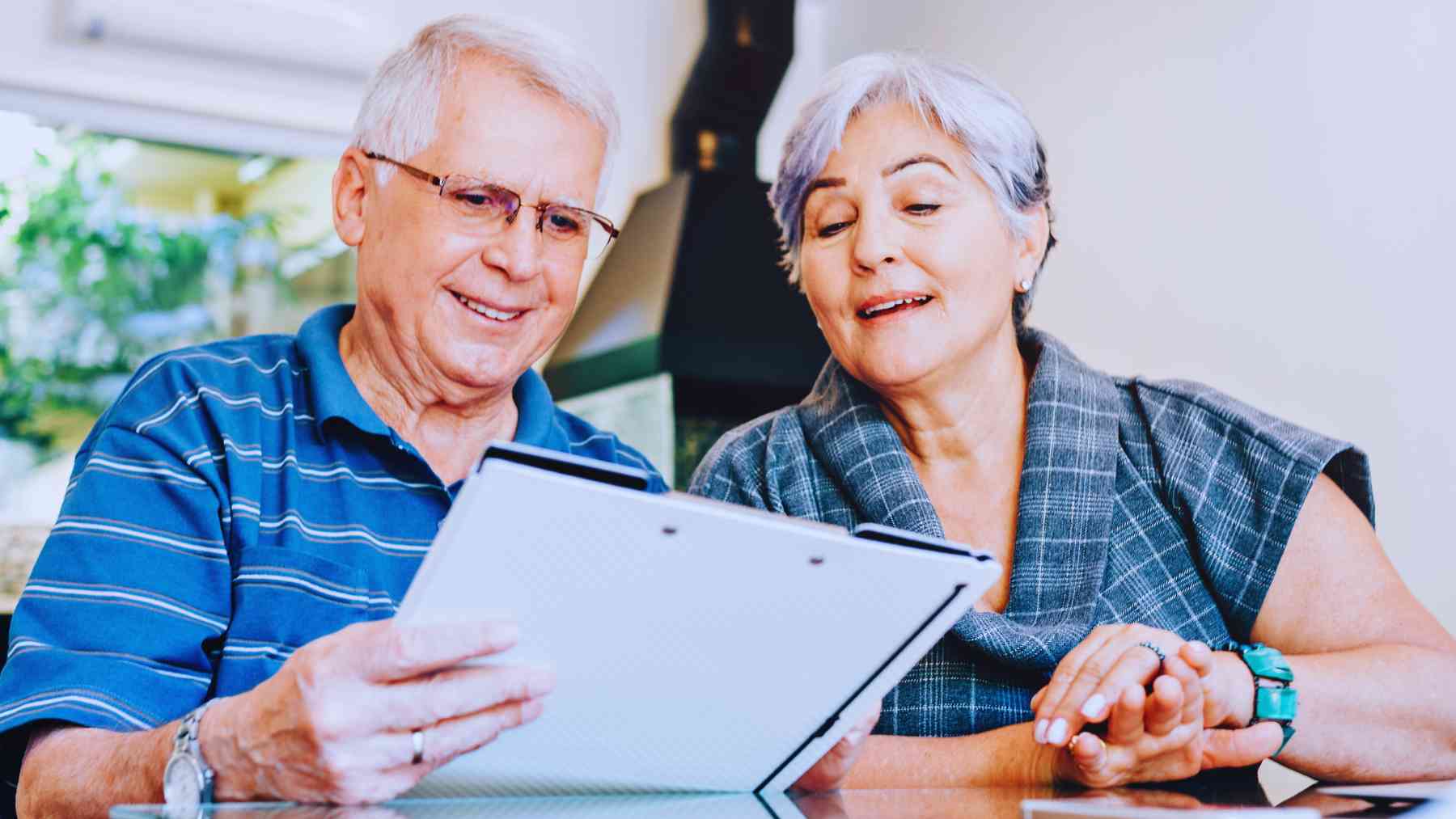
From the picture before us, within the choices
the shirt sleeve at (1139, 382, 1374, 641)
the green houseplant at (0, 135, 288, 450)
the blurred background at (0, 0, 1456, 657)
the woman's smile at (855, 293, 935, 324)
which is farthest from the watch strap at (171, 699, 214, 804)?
the green houseplant at (0, 135, 288, 450)

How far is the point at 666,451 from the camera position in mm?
3008

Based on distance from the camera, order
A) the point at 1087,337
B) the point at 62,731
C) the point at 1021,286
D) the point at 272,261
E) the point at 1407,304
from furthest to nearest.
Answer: the point at 272,261 → the point at 1087,337 → the point at 1407,304 → the point at 1021,286 → the point at 62,731

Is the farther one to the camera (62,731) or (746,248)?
(746,248)

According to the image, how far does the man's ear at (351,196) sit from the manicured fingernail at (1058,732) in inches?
33.7

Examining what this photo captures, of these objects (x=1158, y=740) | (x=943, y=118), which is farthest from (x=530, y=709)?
(x=943, y=118)

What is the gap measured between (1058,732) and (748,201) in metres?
2.35

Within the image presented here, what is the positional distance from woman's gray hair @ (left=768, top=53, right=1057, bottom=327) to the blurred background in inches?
32.4

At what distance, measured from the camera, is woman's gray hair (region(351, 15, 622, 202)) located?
1.26 metres

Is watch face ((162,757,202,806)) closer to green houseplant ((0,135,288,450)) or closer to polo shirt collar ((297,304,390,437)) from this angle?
polo shirt collar ((297,304,390,437))

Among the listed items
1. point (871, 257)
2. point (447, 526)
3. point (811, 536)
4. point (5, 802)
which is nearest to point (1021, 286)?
point (871, 257)

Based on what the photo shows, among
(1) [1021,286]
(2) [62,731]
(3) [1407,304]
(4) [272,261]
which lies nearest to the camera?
(2) [62,731]

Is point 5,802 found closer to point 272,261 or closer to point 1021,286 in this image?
point 1021,286

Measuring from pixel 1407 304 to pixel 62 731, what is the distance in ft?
6.00

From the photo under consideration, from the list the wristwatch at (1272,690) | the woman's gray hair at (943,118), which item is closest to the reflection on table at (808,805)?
the wristwatch at (1272,690)
